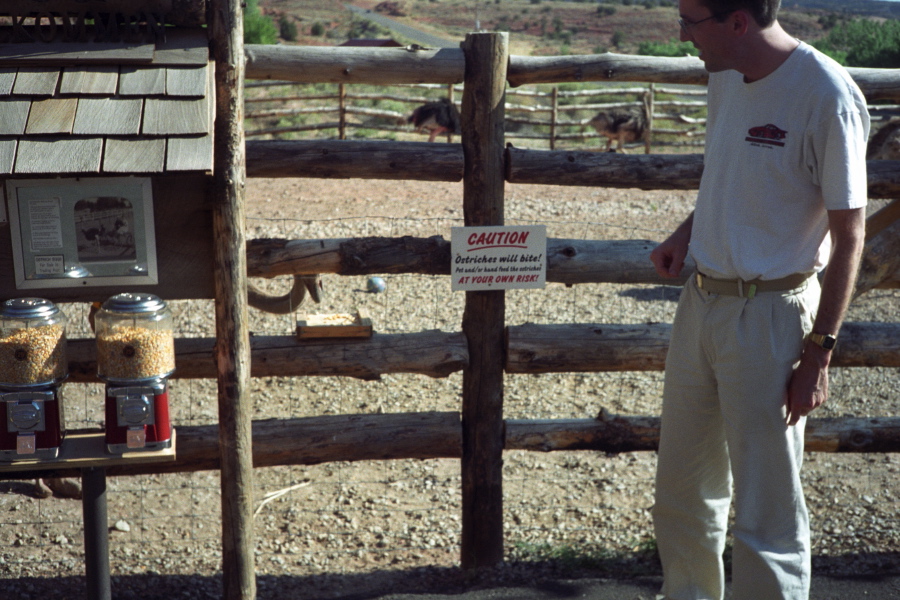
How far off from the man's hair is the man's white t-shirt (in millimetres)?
127

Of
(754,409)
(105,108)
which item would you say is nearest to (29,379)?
(105,108)

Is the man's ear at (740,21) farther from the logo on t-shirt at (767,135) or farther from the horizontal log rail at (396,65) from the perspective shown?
the horizontal log rail at (396,65)

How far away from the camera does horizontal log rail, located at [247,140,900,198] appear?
366 centimetres

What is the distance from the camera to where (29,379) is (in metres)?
2.64

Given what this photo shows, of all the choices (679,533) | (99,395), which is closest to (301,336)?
(679,533)

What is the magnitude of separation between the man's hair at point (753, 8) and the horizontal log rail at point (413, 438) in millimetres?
2065

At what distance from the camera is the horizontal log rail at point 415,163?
144 inches

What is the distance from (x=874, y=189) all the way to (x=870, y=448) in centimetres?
124

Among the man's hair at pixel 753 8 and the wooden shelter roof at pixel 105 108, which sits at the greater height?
the man's hair at pixel 753 8

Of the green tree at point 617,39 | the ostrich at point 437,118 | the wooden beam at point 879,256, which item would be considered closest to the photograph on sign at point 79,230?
the wooden beam at point 879,256

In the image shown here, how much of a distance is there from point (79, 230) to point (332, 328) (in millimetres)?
1249

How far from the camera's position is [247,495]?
117 inches

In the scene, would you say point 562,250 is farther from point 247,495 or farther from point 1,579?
point 1,579

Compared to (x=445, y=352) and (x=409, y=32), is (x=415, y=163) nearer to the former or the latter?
(x=445, y=352)
